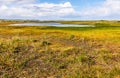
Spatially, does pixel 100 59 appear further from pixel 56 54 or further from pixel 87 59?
pixel 56 54

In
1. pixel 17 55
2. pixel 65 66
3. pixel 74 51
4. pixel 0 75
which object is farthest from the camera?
pixel 74 51

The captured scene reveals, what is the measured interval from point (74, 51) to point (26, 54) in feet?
14.0

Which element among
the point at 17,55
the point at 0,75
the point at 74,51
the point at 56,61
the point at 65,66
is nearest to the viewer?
the point at 0,75

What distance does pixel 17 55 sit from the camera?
1889cm

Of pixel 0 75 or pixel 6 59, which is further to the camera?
pixel 6 59

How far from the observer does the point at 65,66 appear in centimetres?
1636

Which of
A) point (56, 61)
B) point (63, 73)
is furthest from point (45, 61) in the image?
point (63, 73)

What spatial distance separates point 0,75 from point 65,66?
171 inches

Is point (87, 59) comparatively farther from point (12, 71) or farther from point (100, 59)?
point (12, 71)

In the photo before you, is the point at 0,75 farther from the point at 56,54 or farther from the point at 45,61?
the point at 56,54

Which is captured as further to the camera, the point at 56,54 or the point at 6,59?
the point at 56,54

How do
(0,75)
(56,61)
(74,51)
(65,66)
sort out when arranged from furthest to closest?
(74,51) < (56,61) < (65,66) < (0,75)

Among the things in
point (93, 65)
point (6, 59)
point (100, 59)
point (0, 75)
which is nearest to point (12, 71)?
point (0, 75)

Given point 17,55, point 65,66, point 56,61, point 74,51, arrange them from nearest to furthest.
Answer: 1. point 65,66
2. point 56,61
3. point 17,55
4. point 74,51
